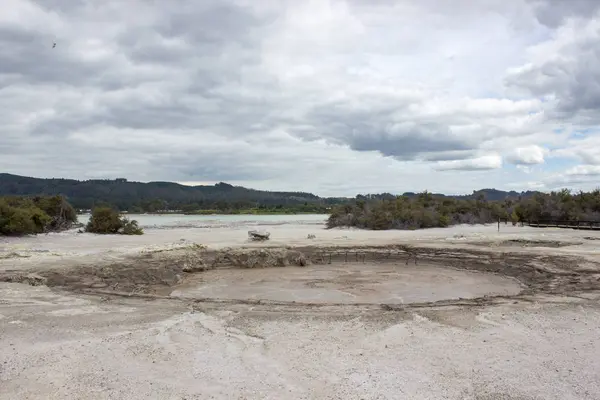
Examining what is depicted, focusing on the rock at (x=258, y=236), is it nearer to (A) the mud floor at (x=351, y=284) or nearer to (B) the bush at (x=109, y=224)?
(A) the mud floor at (x=351, y=284)

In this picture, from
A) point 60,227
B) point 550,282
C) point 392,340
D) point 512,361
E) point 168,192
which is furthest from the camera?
point 168,192

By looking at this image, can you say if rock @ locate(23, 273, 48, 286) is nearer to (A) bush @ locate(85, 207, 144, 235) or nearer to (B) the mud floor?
(B) the mud floor

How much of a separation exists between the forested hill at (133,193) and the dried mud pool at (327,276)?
7366 centimetres

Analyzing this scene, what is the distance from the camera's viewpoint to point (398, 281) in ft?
47.5

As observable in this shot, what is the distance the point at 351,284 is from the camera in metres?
14.1

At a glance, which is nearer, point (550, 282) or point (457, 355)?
point (457, 355)

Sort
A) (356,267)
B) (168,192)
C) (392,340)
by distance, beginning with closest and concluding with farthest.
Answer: (392,340) → (356,267) → (168,192)

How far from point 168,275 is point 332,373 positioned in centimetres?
992

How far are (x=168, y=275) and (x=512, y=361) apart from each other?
35.6 ft

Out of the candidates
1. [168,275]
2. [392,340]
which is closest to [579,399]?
[392,340]

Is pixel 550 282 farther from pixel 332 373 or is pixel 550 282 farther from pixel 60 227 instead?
pixel 60 227

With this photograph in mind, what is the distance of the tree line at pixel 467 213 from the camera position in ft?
119

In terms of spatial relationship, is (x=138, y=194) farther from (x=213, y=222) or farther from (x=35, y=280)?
(x=35, y=280)

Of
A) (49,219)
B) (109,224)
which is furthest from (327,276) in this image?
(49,219)
